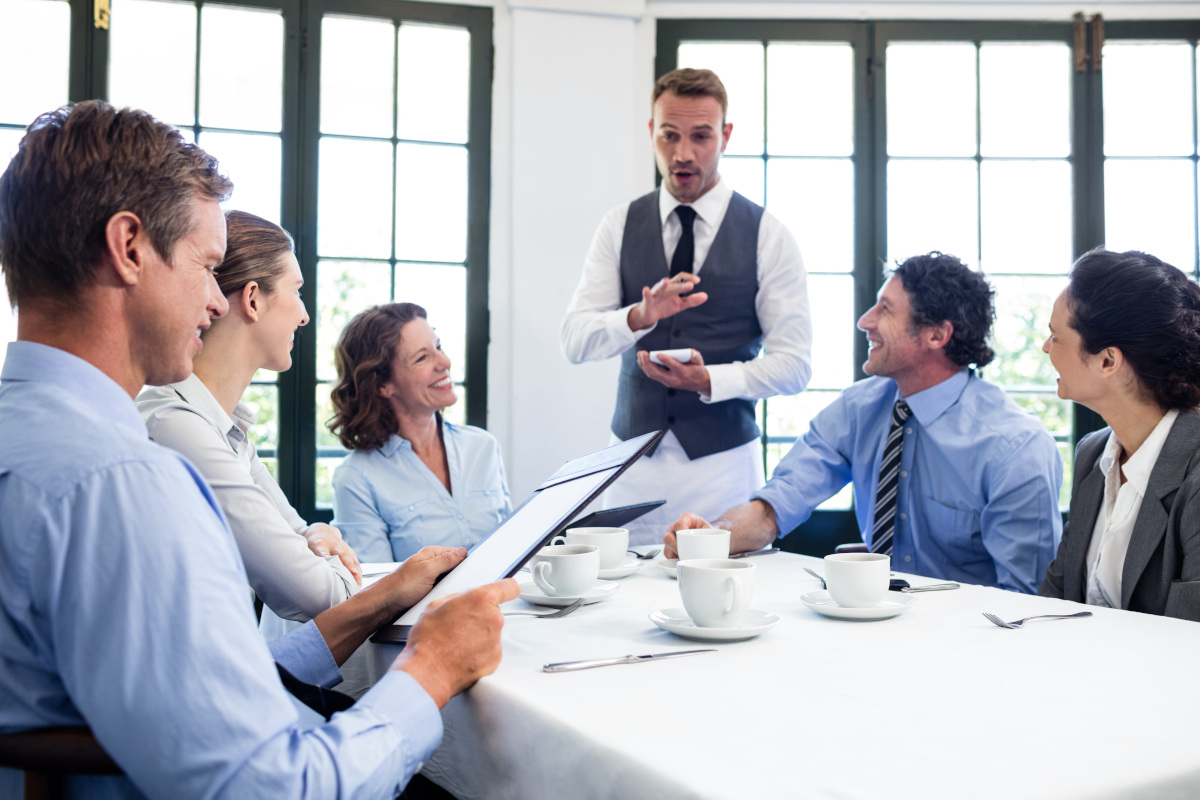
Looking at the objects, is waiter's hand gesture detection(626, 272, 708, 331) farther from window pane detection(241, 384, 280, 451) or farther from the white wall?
window pane detection(241, 384, 280, 451)

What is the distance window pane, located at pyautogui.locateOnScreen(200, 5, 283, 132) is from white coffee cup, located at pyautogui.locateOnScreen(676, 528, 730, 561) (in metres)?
2.66

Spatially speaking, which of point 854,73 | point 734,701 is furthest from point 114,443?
point 854,73

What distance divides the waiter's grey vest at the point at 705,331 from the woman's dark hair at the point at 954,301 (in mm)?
545

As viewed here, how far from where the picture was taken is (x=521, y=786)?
2.71 ft

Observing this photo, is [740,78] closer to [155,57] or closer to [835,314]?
[835,314]

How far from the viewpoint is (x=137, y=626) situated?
2.08ft

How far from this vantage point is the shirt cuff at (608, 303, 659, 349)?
8.51 ft

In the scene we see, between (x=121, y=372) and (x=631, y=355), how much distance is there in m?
2.05

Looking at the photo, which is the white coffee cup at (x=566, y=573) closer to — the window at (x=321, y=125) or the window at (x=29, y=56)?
the window at (x=321, y=125)

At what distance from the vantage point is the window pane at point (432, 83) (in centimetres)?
352

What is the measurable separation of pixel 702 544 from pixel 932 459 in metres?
0.84

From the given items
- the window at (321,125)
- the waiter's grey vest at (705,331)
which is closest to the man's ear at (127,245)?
the waiter's grey vest at (705,331)

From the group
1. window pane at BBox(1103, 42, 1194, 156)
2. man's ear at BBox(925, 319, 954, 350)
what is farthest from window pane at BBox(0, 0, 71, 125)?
window pane at BBox(1103, 42, 1194, 156)

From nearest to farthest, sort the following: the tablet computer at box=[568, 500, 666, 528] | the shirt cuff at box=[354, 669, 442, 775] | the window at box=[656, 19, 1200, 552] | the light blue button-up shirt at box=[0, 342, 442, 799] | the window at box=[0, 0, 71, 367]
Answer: the light blue button-up shirt at box=[0, 342, 442, 799] → the shirt cuff at box=[354, 669, 442, 775] → the tablet computer at box=[568, 500, 666, 528] → the window at box=[0, 0, 71, 367] → the window at box=[656, 19, 1200, 552]
